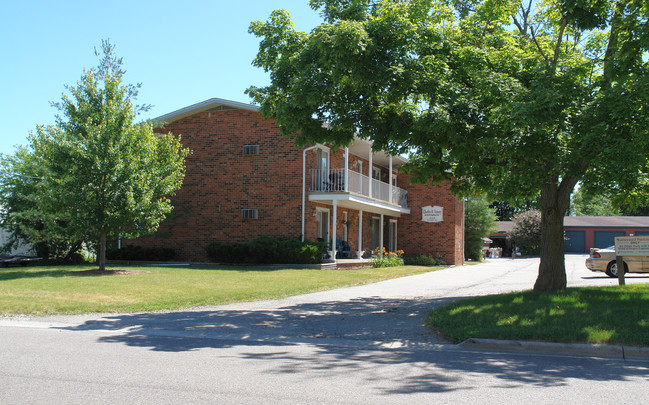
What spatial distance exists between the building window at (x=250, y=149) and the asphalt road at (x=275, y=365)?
13.4m

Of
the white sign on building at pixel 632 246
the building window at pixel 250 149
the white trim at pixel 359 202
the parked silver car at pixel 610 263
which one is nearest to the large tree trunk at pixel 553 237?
the white sign on building at pixel 632 246

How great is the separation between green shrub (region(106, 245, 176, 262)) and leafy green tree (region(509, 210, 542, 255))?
38.4 m

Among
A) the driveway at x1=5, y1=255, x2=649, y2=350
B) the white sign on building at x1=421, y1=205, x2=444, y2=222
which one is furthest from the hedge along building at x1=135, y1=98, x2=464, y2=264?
the driveway at x1=5, y1=255, x2=649, y2=350

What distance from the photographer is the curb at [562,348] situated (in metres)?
7.35

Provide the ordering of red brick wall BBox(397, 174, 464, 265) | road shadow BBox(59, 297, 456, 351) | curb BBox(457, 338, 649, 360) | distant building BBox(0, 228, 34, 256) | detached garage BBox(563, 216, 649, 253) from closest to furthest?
1. curb BBox(457, 338, 649, 360)
2. road shadow BBox(59, 297, 456, 351)
3. distant building BBox(0, 228, 34, 256)
4. red brick wall BBox(397, 174, 464, 265)
5. detached garage BBox(563, 216, 649, 253)

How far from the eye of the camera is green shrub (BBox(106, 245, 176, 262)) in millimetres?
24250

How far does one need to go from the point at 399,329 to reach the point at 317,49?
5779 mm

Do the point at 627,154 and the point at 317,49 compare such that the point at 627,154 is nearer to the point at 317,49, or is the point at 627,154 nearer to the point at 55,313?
the point at 317,49

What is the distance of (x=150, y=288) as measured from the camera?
1421 centimetres

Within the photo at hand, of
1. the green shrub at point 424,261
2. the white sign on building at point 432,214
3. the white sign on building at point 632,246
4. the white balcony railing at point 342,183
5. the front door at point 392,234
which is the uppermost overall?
the white balcony railing at point 342,183

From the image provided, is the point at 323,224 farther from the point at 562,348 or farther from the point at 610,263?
the point at 562,348

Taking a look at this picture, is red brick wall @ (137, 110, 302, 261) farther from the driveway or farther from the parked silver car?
the parked silver car

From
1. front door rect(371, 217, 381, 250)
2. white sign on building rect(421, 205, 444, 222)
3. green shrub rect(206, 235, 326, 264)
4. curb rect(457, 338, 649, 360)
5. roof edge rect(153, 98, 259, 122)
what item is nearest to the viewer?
curb rect(457, 338, 649, 360)

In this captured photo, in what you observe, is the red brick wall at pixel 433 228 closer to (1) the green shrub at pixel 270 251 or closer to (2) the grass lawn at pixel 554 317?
(1) the green shrub at pixel 270 251
